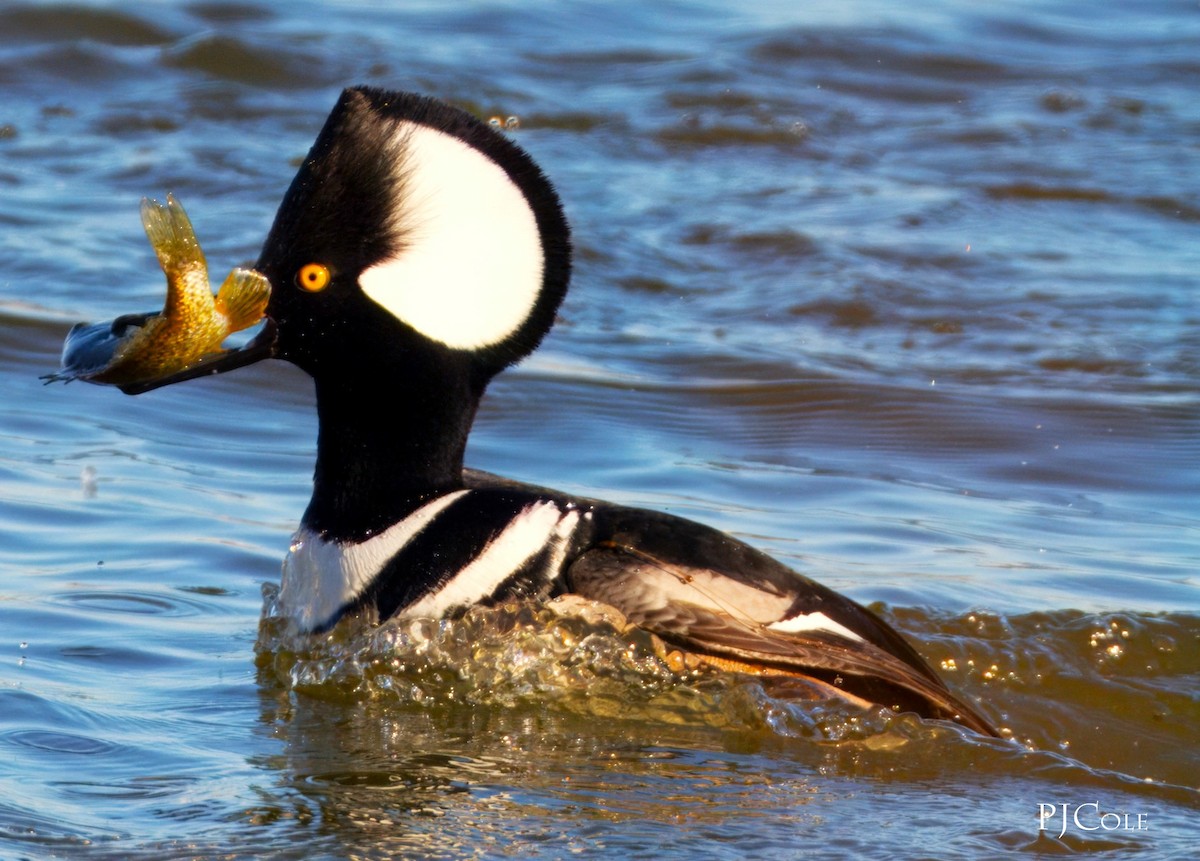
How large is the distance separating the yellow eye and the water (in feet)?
2.47

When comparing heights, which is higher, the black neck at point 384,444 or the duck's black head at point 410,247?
the duck's black head at point 410,247

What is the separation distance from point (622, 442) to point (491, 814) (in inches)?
130

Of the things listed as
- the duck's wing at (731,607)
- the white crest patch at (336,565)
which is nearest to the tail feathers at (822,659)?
the duck's wing at (731,607)

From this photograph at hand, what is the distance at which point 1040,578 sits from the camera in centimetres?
499

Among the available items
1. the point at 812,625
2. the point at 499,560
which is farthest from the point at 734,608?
the point at 499,560

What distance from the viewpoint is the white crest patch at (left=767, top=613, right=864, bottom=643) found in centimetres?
373

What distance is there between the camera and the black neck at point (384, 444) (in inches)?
152

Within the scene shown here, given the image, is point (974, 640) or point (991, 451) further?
point (991, 451)

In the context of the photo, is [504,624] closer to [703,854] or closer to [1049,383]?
[703,854]

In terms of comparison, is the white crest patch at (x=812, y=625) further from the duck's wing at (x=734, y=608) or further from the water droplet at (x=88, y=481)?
the water droplet at (x=88, y=481)

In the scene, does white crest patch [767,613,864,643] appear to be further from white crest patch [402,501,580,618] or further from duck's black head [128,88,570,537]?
duck's black head [128,88,570,537]

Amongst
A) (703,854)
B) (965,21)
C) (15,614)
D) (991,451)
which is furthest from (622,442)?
(965,21)

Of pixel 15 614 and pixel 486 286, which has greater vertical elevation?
pixel 486 286

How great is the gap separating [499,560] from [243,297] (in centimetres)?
77
